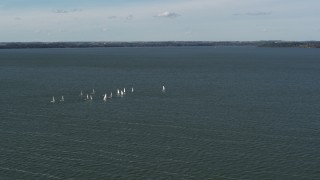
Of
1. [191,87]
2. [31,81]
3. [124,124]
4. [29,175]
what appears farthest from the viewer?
[31,81]

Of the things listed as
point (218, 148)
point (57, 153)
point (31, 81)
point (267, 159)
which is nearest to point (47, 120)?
point (57, 153)

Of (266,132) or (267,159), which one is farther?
(266,132)

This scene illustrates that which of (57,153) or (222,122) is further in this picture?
(222,122)

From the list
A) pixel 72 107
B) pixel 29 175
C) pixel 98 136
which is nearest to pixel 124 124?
pixel 98 136

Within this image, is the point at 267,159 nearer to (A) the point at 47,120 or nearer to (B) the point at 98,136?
(B) the point at 98,136

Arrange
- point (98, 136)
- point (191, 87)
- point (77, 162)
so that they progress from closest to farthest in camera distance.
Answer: point (77, 162)
point (98, 136)
point (191, 87)

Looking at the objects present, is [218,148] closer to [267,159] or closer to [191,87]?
[267,159]

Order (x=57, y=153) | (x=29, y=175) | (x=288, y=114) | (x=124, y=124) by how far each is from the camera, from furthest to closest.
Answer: (x=288, y=114), (x=124, y=124), (x=57, y=153), (x=29, y=175)

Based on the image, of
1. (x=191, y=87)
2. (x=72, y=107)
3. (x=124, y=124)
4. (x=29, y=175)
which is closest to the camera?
(x=29, y=175)
